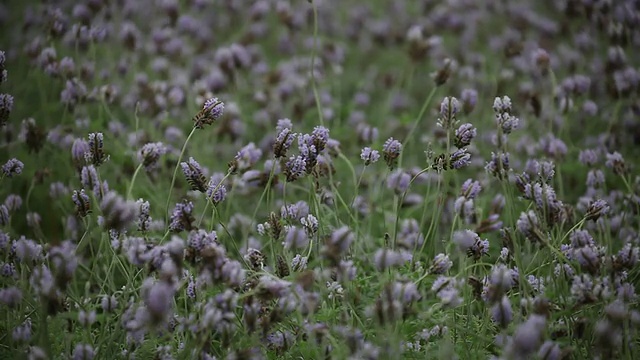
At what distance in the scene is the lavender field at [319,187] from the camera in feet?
6.91

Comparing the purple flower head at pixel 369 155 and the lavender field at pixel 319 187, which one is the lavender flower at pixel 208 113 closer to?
the lavender field at pixel 319 187

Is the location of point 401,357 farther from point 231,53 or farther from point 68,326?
point 231,53

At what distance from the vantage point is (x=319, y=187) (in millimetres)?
2719

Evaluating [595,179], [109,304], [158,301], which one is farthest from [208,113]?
[595,179]

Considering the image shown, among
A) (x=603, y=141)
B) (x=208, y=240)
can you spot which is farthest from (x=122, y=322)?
(x=603, y=141)

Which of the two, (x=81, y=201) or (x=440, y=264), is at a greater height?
(x=81, y=201)

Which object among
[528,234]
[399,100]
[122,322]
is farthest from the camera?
[399,100]

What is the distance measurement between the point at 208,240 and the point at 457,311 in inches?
40.7

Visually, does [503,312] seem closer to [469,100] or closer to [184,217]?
[184,217]

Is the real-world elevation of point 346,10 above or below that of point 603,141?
above

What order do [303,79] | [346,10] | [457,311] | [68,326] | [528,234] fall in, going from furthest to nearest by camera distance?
1. [346,10]
2. [303,79]
3. [457,311]
4. [68,326]
5. [528,234]

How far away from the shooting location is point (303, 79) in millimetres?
4648

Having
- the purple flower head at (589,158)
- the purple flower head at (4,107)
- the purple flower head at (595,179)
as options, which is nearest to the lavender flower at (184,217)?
the purple flower head at (4,107)

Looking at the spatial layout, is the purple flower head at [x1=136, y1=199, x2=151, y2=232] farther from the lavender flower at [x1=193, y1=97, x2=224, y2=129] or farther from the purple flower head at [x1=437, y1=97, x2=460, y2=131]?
the purple flower head at [x1=437, y1=97, x2=460, y2=131]
